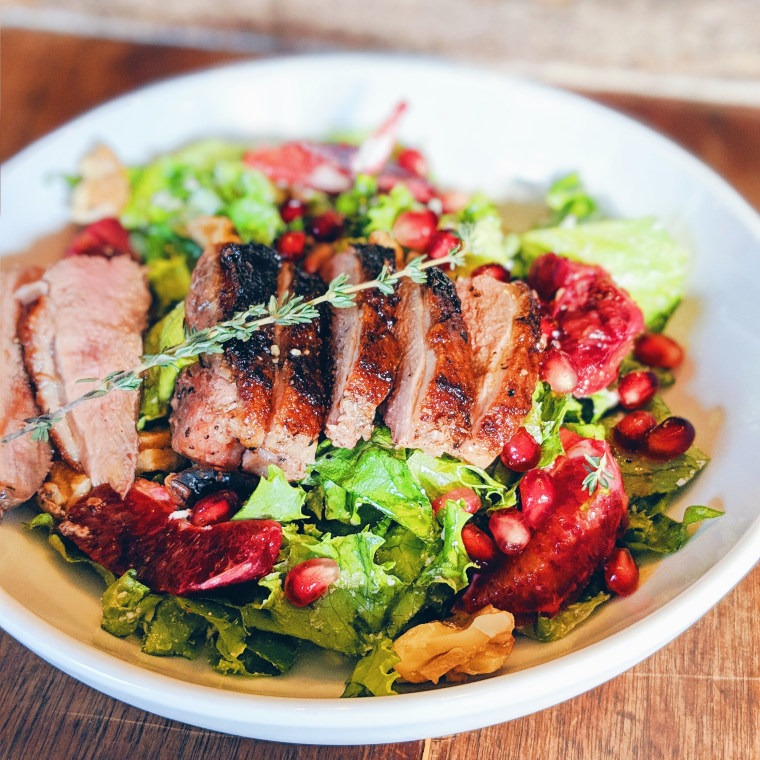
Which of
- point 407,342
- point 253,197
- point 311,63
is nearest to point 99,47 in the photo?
point 311,63

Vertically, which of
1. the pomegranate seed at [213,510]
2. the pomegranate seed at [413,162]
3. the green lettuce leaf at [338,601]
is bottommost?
the green lettuce leaf at [338,601]

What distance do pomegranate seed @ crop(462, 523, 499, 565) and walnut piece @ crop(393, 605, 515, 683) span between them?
0.31 meters

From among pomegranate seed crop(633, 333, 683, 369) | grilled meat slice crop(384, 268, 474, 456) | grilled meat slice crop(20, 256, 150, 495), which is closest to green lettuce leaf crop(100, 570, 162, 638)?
grilled meat slice crop(20, 256, 150, 495)

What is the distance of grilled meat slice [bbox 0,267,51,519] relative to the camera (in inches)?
101

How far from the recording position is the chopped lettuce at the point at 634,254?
345 cm

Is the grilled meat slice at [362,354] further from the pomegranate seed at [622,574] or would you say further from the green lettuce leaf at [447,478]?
the pomegranate seed at [622,574]

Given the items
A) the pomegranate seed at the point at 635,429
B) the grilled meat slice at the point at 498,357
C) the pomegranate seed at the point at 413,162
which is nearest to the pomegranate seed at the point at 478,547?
the grilled meat slice at the point at 498,357

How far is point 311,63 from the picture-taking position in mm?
4055

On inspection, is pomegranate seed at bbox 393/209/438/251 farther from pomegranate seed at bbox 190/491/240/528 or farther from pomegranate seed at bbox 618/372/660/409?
pomegranate seed at bbox 190/491/240/528

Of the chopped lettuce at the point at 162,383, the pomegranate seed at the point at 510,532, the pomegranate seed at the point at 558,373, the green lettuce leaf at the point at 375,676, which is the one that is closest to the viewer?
the green lettuce leaf at the point at 375,676

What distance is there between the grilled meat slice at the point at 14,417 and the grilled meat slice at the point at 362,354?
121cm

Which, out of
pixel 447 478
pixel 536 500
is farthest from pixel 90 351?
pixel 536 500

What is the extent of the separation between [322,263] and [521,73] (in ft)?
12.2

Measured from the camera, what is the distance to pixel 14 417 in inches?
106
